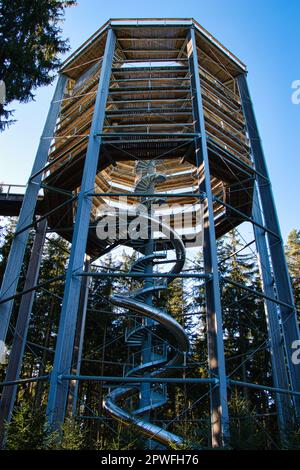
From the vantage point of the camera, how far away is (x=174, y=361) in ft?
33.8

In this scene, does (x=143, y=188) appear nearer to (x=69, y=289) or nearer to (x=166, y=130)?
(x=166, y=130)

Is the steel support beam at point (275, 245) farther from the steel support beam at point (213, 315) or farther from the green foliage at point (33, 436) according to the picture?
the green foliage at point (33, 436)

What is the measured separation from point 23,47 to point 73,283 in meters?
5.51

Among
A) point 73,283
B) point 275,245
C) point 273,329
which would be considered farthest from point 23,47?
point 273,329

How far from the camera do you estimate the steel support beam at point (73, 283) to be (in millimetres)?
7043

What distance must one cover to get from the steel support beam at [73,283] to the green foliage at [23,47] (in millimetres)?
1957

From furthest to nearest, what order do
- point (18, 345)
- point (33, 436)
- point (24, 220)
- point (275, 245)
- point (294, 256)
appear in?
point (294, 256) < point (24, 220) < point (275, 245) < point (18, 345) < point (33, 436)

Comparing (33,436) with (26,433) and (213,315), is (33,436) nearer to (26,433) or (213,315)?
(26,433)

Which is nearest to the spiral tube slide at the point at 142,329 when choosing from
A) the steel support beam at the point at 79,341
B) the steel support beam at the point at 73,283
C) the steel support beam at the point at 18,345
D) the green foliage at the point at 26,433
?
the steel support beam at the point at 73,283

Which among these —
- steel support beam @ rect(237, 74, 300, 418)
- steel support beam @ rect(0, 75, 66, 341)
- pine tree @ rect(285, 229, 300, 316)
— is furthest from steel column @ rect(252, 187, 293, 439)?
pine tree @ rect(285, 229, 300, 316)

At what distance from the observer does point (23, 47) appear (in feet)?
27.3

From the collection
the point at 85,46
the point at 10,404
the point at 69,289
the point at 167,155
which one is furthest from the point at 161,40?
the point at 10,404

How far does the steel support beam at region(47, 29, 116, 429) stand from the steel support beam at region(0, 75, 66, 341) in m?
2.47

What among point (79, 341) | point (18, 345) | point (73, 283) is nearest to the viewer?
point (73, 283)
